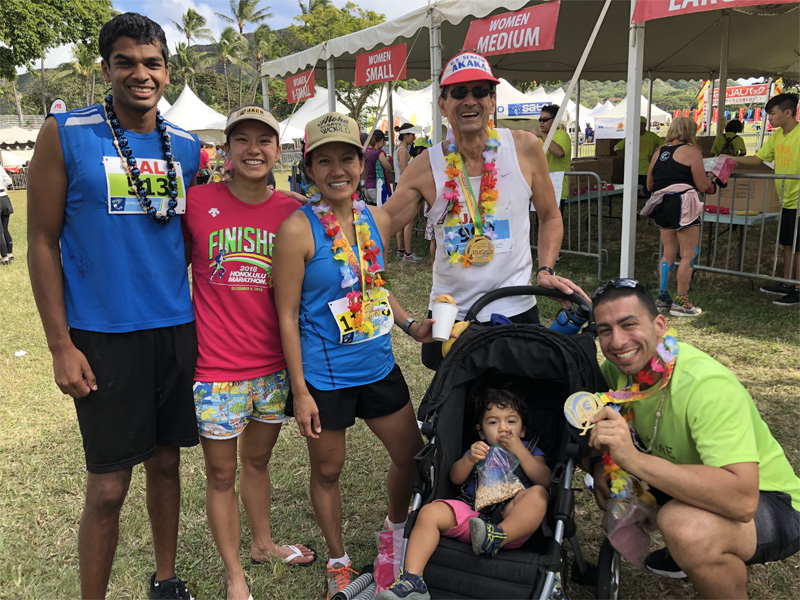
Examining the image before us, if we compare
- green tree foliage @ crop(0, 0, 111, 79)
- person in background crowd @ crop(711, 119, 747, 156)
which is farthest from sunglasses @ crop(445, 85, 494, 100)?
green tree foliage @ crop(0, 0, 111, 79)

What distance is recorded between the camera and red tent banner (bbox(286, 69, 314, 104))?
11.1 meters

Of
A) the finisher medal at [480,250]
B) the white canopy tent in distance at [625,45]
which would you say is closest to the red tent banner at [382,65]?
the white canopy tent in distance at [625,45]

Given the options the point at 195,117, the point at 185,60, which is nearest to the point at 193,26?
the point at 185,60

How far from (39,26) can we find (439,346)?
22018mm

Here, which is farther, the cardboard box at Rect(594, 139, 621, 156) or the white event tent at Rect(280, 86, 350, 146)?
the white event tent at Rect(280, 86, 350, 146)

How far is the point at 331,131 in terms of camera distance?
2.15 m

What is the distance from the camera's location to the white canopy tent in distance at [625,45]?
19.6 feet

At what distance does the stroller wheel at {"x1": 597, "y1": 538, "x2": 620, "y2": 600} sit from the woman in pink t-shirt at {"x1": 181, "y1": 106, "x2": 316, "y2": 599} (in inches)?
53.7

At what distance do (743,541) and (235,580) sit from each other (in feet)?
6.22

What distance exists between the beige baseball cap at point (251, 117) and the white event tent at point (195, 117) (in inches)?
1019

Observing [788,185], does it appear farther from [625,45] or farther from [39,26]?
[39,26]

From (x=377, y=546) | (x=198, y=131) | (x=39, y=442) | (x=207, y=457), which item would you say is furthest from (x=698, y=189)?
(x=198, y=131)

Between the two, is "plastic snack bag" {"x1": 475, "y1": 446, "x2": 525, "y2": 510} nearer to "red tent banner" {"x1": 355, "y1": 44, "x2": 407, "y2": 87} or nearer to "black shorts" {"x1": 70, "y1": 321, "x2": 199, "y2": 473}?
"black shorts" {"x1": 70, "y1": 321, "x2": 199, "y2": 473}

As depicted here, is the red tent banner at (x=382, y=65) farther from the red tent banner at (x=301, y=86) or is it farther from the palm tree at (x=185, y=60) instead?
the palm tree at (x=185, y=60)
